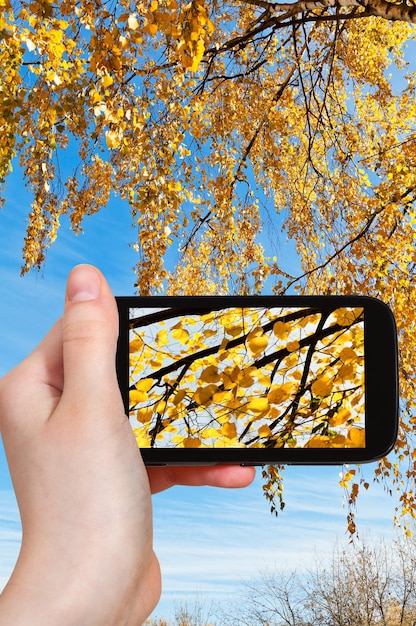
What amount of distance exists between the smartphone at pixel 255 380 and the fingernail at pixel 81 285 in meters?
0.25

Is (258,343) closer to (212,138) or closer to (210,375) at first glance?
(210,375)

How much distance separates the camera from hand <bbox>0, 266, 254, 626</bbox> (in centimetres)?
94

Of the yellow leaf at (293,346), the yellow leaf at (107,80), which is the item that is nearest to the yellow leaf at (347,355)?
the yellow leaf at (293,346)

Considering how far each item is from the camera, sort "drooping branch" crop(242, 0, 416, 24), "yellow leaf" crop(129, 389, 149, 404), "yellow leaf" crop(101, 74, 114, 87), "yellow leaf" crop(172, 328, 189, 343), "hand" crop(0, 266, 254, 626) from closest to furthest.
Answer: "hand" crop(0, 266, 254, 626)
"yellow leaf" crop(129, 389, 149, 404)
"yellow leaf" crop(172, 328, 189, 343)
"yellow leaf" crop(101, 74, 114, 87)
"drooping branch" crop(242, 0, 416, 24)

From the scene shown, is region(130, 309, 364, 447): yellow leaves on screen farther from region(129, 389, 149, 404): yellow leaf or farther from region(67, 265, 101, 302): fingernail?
region(67, 265, 101, 302): fingernail

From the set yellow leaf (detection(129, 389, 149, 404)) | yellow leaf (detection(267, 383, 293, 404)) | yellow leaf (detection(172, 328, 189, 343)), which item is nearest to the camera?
yellow leaf (detection(129, 389, 149, 404))

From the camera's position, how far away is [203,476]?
5.15ft

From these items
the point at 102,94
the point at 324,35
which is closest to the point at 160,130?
the point at 102,94

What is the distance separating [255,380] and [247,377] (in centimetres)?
3

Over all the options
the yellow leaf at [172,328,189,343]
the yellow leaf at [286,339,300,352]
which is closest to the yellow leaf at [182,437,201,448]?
the yellow leaf at [172,328,189,343]

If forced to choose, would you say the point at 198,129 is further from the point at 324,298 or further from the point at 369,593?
the point at 369,593

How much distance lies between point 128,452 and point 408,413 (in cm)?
359

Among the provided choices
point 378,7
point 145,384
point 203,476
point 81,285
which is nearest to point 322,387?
point 203,476

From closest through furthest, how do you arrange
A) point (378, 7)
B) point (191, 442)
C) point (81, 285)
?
point (81, 285) < point (191, 442) < point (378, 7)
